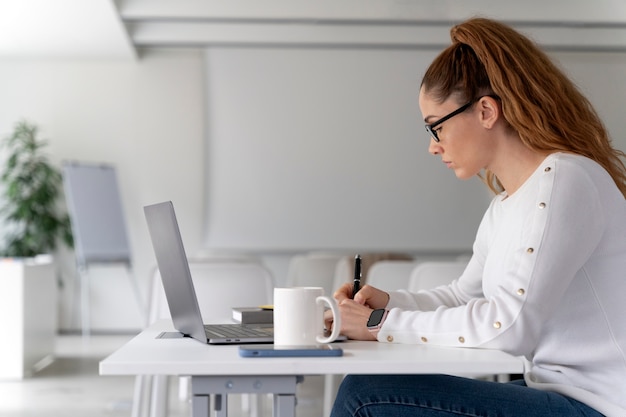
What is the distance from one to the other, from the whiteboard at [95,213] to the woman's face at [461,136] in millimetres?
6523

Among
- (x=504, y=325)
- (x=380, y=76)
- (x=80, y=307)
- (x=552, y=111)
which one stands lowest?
(x=80, y=307)

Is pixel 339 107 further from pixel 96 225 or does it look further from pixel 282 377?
pixel 282 377

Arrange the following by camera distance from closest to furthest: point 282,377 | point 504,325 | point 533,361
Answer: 1. point 282,377
2. point 504,325
3. point 533,361

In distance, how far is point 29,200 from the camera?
8203 millimetres

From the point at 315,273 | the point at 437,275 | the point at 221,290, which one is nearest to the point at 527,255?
the point at 437,275

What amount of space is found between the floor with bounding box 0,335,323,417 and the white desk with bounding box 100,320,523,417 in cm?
290

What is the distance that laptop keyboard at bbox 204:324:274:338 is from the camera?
160 cm

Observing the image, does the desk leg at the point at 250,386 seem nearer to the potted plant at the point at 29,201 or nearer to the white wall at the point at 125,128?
the potted plant at the point at 29,201

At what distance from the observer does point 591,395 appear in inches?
59.9

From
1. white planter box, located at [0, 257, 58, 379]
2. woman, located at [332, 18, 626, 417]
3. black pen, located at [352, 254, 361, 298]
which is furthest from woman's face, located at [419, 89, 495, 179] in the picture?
white planter box, located at [0, 257, 58, 379]

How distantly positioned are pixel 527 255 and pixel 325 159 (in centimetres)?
734

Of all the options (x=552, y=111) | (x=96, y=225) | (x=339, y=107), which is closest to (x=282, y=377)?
(x=552, y=111)

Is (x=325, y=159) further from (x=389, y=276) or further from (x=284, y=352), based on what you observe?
(x=284, y=352)

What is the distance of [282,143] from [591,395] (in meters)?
7.35
